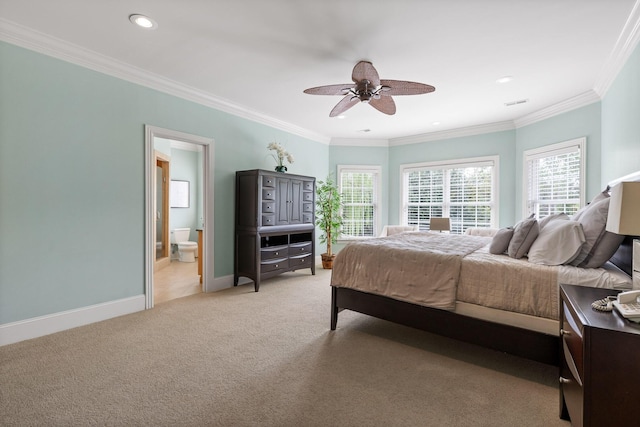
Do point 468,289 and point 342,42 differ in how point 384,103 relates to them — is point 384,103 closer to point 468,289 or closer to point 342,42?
point 342,42

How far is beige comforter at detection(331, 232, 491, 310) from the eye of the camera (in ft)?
7.86

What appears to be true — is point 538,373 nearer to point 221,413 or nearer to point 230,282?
point 221,413

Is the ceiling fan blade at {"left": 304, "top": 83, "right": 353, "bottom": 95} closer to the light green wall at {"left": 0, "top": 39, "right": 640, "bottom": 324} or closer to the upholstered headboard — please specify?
the light green wall at {"left": 0, "top": 39, "right": 640, "bottom": 324}

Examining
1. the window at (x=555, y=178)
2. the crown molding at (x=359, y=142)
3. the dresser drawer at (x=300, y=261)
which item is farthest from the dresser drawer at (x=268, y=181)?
the window at (x=555, y=178)

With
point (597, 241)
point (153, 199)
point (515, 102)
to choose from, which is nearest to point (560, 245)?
point (597, 241)

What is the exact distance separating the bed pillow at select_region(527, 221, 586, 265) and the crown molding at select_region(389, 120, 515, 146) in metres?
3.88

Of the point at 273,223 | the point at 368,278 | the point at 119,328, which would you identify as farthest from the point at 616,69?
the point at 119,328

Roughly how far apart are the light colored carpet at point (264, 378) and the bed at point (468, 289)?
11.2 inches

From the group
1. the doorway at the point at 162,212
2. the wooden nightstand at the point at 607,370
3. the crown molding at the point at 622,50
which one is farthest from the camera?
the doorway at the point at 162,212

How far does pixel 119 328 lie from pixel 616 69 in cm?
572

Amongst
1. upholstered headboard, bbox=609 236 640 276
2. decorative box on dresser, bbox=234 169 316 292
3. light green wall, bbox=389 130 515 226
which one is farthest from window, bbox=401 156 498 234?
upholstered headboard, bbox=609 236 640 276

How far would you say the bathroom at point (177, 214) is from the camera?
17.8 feet

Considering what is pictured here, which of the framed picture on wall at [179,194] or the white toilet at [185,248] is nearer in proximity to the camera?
the white toilet at [185,248]

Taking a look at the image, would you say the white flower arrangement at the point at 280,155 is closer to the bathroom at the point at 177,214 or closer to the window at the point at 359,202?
the bathroom at the point at 177,214
